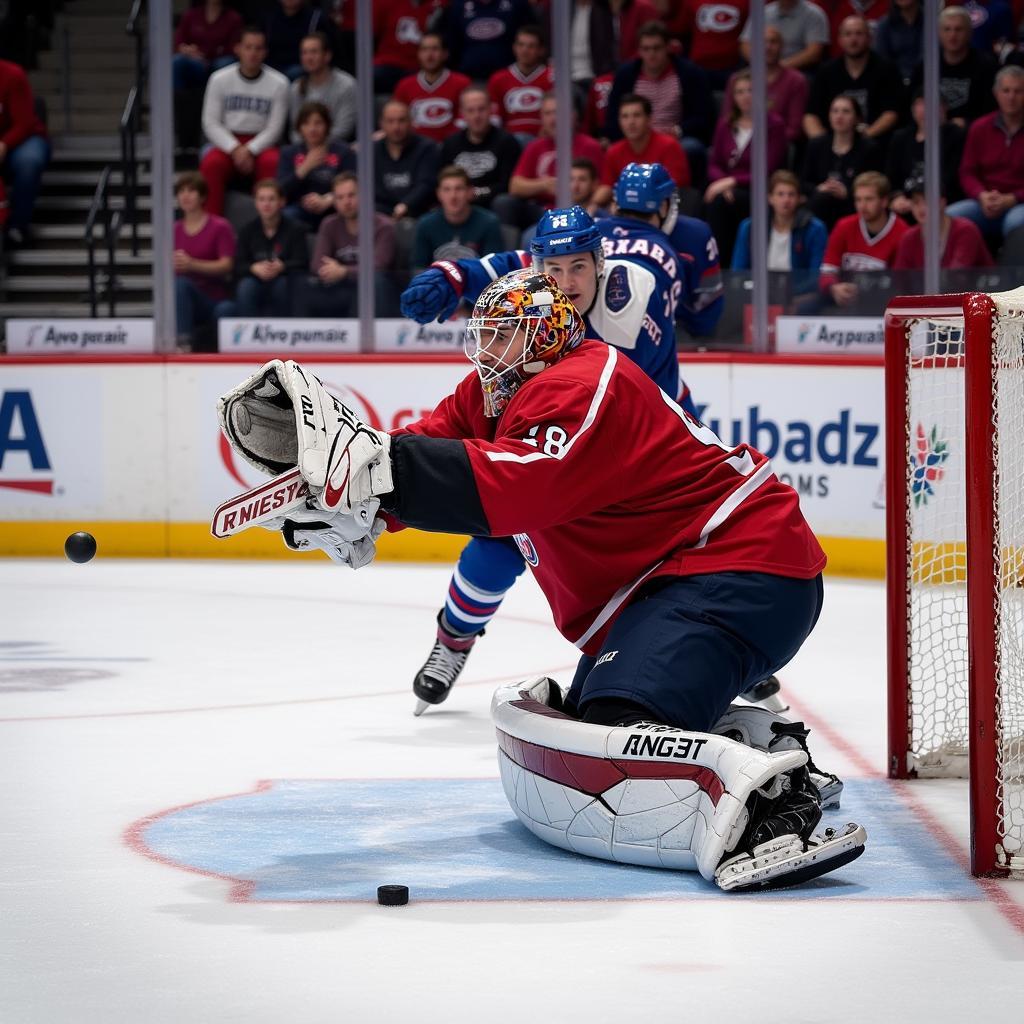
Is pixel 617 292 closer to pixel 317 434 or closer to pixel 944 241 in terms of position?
pixel 317 434

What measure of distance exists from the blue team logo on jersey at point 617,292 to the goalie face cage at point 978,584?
28.8 inches

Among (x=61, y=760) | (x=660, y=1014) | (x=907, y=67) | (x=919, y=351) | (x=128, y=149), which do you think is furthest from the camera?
(x=128, y=149)

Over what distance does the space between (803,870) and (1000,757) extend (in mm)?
415

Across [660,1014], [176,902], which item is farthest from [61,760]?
[660,1014]

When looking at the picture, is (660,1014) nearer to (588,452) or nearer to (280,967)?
(280,967)

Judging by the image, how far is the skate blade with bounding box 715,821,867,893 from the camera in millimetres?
3066

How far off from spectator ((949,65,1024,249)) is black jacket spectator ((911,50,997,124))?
0.04m

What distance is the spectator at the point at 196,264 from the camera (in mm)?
Answer: 8258

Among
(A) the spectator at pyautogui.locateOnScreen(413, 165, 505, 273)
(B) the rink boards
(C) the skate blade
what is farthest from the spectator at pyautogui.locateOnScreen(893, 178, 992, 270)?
(C) the skate blade

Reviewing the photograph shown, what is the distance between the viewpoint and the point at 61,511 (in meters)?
8.22

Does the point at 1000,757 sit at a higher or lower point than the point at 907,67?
lower

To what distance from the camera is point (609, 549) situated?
11.0 ft

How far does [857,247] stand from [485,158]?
1.73 m

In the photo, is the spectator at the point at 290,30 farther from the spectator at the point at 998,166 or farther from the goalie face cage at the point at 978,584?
the goalie face cage at the point at 978,584
